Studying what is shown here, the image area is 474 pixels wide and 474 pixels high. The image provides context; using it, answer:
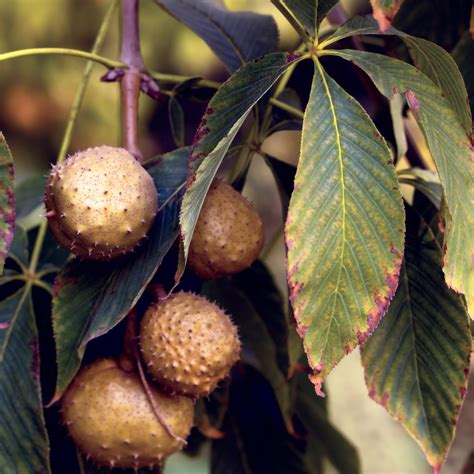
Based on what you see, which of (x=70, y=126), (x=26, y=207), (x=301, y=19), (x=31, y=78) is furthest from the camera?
(x=31, y=78)

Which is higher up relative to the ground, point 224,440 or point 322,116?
point 322,116

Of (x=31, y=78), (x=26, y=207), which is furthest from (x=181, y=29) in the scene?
(x=26, y=207)

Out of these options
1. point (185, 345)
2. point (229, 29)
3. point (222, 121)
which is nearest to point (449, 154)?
point (222, 121)

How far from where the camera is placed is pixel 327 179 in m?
0.75

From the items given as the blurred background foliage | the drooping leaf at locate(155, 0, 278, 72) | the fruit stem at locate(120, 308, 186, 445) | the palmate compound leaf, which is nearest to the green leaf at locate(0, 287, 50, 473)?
the palmate compound leaf

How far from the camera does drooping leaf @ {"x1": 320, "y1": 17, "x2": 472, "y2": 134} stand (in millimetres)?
789

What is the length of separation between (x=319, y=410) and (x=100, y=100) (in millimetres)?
2841

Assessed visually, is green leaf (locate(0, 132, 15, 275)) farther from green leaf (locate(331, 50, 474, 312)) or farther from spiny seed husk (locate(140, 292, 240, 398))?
green leaf (locate(331, 50, 474, 312))

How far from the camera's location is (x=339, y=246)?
74 centimetres

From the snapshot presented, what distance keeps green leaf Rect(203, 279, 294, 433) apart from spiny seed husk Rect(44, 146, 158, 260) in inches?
10.4

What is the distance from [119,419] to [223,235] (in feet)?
0.78

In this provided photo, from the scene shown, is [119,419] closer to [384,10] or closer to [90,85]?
[384,10]

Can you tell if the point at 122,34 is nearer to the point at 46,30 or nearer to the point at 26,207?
the point at 26,207

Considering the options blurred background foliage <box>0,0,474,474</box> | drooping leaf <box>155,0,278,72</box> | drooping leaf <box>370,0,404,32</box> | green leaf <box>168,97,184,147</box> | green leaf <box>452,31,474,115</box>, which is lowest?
blurred background foliage <box>0,0,474,474</box>
